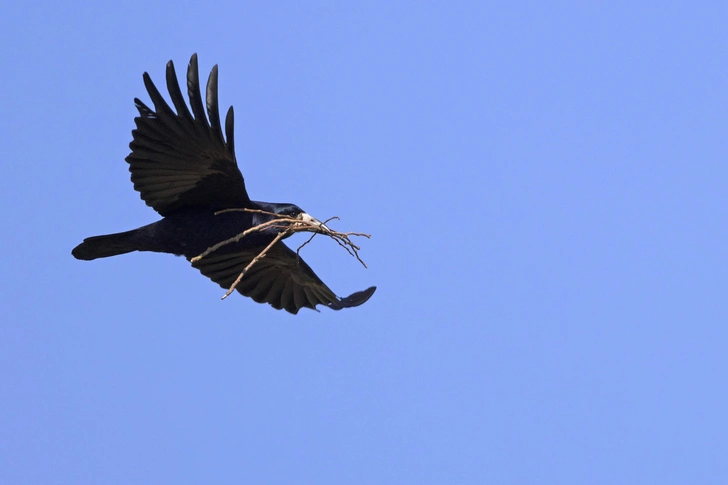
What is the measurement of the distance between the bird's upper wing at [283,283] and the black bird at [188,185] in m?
0.25

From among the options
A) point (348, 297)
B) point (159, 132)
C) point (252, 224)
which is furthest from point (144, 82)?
point (348, 297)

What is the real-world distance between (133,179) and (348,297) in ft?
9.23

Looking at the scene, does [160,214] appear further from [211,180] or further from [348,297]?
[348,297]

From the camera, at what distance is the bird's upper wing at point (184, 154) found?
27.0 ft

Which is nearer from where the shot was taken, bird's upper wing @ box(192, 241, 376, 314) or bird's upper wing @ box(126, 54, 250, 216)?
bird's upper wing @ box(126, 54, 250, 216)

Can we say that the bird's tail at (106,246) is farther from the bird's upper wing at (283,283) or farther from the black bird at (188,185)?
the bird's upper wing at (283,283)

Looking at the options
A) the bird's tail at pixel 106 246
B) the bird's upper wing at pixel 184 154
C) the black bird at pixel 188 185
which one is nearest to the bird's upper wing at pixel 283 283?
the black bird at pixel 188 185

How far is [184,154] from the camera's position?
8.64 metres

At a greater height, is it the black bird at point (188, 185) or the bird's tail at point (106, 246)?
the black bird at point (188, 185)

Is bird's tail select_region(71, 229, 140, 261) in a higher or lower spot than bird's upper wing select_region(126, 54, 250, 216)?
lower

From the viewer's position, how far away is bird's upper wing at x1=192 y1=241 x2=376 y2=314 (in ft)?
33.8

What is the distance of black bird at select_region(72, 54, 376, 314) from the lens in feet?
27.3

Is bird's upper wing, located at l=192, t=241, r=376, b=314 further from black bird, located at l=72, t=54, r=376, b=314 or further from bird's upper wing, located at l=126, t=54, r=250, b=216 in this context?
bird's upper wing, located at l=126, t=54, r=250, b=216

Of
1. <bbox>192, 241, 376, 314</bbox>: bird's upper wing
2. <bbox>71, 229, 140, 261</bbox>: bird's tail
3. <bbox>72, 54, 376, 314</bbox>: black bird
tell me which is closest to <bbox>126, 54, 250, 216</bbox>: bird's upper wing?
<bbox>72, 54, 376, 314</bbox>: black bird
